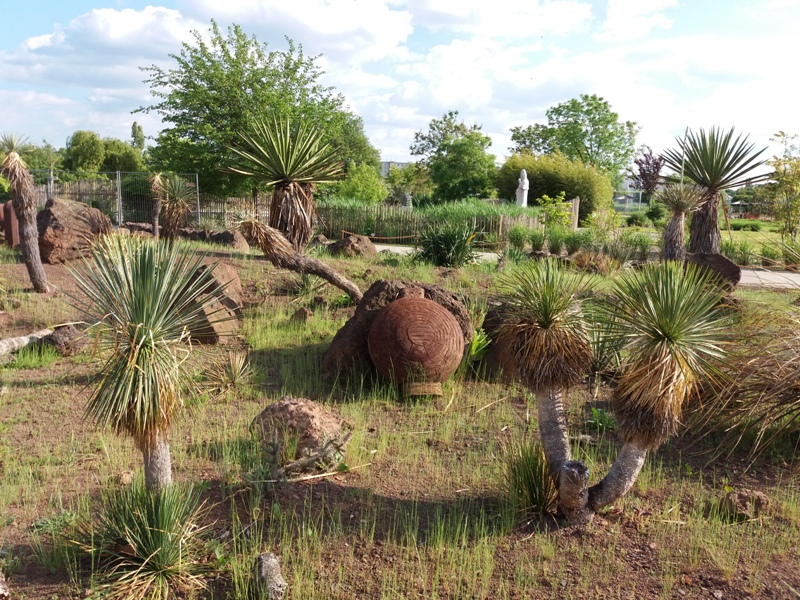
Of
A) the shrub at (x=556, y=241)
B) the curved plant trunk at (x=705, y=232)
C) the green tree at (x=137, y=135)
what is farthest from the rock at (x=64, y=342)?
the green tree at (x=137, y=135)

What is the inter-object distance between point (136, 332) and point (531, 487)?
2.86 m

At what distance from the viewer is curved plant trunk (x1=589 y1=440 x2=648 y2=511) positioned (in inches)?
186

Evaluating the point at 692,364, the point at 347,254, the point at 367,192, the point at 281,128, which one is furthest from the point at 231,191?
the point at 692,364

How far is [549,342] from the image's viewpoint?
4805 mm

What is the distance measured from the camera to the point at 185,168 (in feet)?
93.6

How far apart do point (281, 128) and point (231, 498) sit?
7872mm

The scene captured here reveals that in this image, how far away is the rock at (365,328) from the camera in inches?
325

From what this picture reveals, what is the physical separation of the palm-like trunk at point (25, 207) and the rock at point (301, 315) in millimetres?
4300

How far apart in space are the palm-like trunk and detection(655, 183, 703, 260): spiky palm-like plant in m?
9.68

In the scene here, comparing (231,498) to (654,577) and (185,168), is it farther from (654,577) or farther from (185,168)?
(185,168)

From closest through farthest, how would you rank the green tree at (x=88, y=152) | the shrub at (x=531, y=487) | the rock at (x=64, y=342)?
the shrub at (x=531, y=487)
the rock at (x=64, y=342)
the green tree at (x=88, y=152)

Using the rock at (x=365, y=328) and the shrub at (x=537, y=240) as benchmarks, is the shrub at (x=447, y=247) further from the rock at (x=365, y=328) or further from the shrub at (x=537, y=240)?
the shrub at (x=537, y=240)

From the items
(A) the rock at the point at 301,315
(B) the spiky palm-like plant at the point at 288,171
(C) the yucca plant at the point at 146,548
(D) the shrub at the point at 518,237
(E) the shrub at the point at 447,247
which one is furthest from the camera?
(D) the shrub at the point at 518,237

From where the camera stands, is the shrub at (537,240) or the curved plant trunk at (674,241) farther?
the shrub at (537,240)
